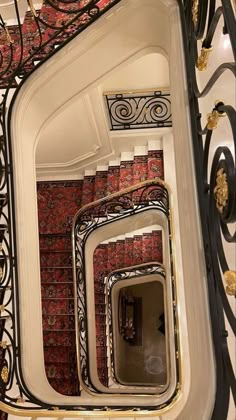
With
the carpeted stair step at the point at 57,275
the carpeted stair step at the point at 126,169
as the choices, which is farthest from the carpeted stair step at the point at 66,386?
the carpeted stair step at the point at 126,169

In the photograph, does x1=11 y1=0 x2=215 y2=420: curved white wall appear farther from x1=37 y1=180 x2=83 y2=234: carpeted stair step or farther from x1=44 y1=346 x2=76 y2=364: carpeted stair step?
x1=37 y1=180 x2=83 y2=234: carpeted stair step

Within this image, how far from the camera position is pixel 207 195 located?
5.56 feet

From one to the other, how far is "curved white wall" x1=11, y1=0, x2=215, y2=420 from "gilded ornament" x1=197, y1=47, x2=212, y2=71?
33 cm

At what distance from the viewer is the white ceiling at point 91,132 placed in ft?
16.8

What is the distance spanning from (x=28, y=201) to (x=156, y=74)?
285 cm

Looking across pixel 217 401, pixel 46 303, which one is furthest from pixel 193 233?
pixel 46 303

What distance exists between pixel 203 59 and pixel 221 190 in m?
0.70

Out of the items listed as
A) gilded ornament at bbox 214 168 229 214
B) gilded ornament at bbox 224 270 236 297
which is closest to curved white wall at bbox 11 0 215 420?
gilded ornament at bbox 214 168 229 214

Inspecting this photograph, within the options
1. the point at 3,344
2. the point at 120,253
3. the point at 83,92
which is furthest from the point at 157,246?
the point at 3,344

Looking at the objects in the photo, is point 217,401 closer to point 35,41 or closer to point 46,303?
point 35,41

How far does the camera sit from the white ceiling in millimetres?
5109

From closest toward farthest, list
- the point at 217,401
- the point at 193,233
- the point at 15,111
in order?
the point at 217,401 → the point at 193,233 → the point at 15,111

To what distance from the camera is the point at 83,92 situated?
3529mm

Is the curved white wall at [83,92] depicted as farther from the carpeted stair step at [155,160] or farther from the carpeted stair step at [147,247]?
the carpeted stair step at [147,247]
